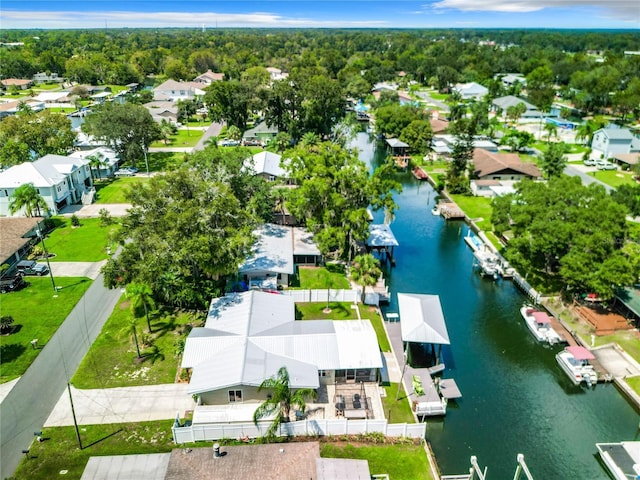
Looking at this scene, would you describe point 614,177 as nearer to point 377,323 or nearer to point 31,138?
point 377,323

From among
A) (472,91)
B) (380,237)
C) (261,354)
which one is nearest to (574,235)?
(380,237)

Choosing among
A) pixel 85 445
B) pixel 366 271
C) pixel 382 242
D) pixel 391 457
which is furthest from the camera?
pixel 382 242

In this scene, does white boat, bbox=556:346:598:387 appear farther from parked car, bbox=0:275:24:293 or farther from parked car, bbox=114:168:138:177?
parked car, bbox=114:168:138:177

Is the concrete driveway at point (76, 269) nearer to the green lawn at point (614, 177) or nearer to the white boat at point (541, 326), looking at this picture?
the white boat at point (541, 326)

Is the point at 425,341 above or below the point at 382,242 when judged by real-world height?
above

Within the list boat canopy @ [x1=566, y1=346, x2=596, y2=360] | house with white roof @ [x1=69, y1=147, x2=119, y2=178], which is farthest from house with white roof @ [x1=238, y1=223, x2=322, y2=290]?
house with white roof @ [x1=69, y1=147, x2=119, y2=178]

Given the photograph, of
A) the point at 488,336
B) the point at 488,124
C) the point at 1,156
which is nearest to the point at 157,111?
the point at 1,156

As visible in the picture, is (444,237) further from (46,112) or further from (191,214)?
(46,112)
